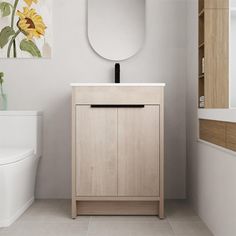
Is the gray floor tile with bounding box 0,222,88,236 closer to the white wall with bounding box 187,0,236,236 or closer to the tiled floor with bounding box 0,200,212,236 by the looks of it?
the tiled floor with bounding box 0,200,212,236

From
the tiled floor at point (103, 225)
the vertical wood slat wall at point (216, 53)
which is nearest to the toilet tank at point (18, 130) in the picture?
the tiled floor at point (103, 225)

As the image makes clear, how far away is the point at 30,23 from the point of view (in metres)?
3.19

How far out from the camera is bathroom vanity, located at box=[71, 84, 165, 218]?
262 cm

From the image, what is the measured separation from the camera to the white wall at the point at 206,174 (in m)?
1.96

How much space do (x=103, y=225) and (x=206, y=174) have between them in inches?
30.1

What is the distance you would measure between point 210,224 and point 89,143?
972 mm

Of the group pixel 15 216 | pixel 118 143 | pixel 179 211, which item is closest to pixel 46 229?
pixel 15 216

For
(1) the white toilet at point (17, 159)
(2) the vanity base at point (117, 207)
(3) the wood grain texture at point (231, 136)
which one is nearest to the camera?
(3) the wood grain texture at point (231, 136)

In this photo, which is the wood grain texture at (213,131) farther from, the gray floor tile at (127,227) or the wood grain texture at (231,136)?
the gray floor tile at (127,227)

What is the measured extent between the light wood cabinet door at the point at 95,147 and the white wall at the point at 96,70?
0.64 meters

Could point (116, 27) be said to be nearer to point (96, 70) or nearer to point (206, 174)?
point (96, 70)

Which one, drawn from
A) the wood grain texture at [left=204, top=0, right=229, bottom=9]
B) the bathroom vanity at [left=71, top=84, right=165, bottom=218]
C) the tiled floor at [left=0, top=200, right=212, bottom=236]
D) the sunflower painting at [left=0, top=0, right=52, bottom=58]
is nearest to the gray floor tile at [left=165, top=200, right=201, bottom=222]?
the tiled floor at [left=0, top=200, right=212, bottom=236]

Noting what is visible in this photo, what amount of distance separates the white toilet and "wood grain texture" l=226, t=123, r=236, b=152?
1.35m

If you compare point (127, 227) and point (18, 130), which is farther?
point (18, 130)
